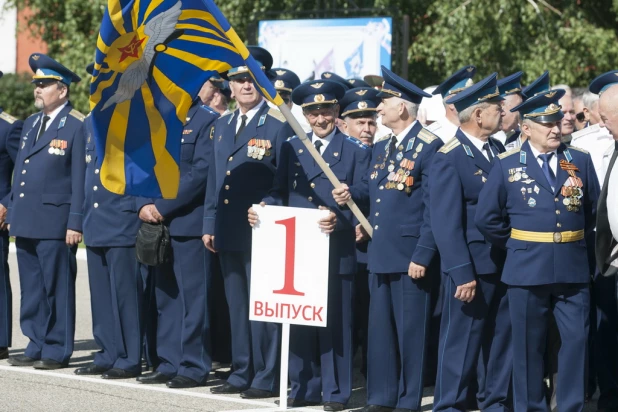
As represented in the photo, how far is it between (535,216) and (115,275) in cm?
340

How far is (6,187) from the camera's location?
10234 millimetres

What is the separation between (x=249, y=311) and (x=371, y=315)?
3.04 feet

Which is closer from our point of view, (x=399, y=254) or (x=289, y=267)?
(x=399, y=254)

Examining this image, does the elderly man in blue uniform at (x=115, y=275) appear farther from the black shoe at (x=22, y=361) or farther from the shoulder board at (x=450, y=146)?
the shoulder board at (x=450, y=146)

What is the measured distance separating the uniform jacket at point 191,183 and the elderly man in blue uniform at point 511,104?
211cm

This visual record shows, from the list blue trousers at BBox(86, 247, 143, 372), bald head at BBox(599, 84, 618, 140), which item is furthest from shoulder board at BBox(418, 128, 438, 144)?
blue trousers at BBox(86, 247, 143, 372)

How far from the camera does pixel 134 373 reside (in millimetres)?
9273

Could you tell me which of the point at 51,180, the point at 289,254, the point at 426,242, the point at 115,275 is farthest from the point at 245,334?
the point at 51,180

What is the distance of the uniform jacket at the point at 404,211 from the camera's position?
26.0 ft

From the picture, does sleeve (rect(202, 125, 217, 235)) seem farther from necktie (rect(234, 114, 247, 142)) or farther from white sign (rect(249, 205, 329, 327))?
white sign (rect(249, 205, 329, 327))

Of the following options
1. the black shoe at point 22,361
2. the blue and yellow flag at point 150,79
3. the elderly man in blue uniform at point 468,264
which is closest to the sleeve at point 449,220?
the elderly man in blue uniform at point 468,264

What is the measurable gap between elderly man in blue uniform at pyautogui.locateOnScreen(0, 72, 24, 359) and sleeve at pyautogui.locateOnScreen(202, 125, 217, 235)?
Answer: 6.32ft

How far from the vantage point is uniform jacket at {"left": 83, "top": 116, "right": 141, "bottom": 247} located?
30.3ft

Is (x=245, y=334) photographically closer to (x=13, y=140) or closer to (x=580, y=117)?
(x=13, y=140)
